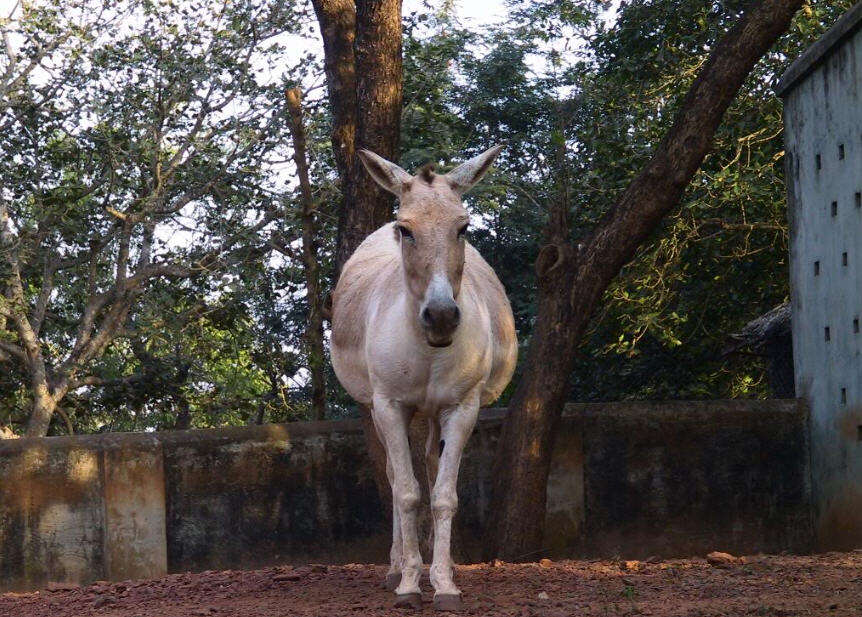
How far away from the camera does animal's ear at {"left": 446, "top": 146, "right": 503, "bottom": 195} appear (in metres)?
5.74

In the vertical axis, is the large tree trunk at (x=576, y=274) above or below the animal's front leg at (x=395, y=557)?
above

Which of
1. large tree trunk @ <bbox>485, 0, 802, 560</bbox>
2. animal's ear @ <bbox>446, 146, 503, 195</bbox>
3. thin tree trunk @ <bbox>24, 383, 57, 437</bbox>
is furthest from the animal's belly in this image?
thin tree trunk @ <bbox>24, 383, 57, 437</bbox>

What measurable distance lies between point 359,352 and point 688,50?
9888 millimetres

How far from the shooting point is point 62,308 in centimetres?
1734

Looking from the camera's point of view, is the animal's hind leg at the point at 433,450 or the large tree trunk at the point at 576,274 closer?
the animal's hind leg at the point at 433,450

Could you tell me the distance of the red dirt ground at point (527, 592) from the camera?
18.4 ft

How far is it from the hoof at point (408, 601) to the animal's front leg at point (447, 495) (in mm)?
99

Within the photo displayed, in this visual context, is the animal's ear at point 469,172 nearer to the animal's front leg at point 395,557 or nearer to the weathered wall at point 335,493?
the animal's front leg at point 395,557

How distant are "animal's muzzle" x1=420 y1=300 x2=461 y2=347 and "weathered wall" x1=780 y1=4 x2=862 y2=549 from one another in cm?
436

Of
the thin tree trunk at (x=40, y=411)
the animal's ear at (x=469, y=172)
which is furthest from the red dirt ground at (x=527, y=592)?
the thin tree trunk at (x=40, y=411)

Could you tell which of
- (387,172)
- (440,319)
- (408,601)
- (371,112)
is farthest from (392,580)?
(371,112)

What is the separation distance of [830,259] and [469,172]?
4296mm

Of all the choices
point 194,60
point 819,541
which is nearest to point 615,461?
point 819,541

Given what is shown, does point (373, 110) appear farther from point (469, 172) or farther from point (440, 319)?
point (440, 319)
